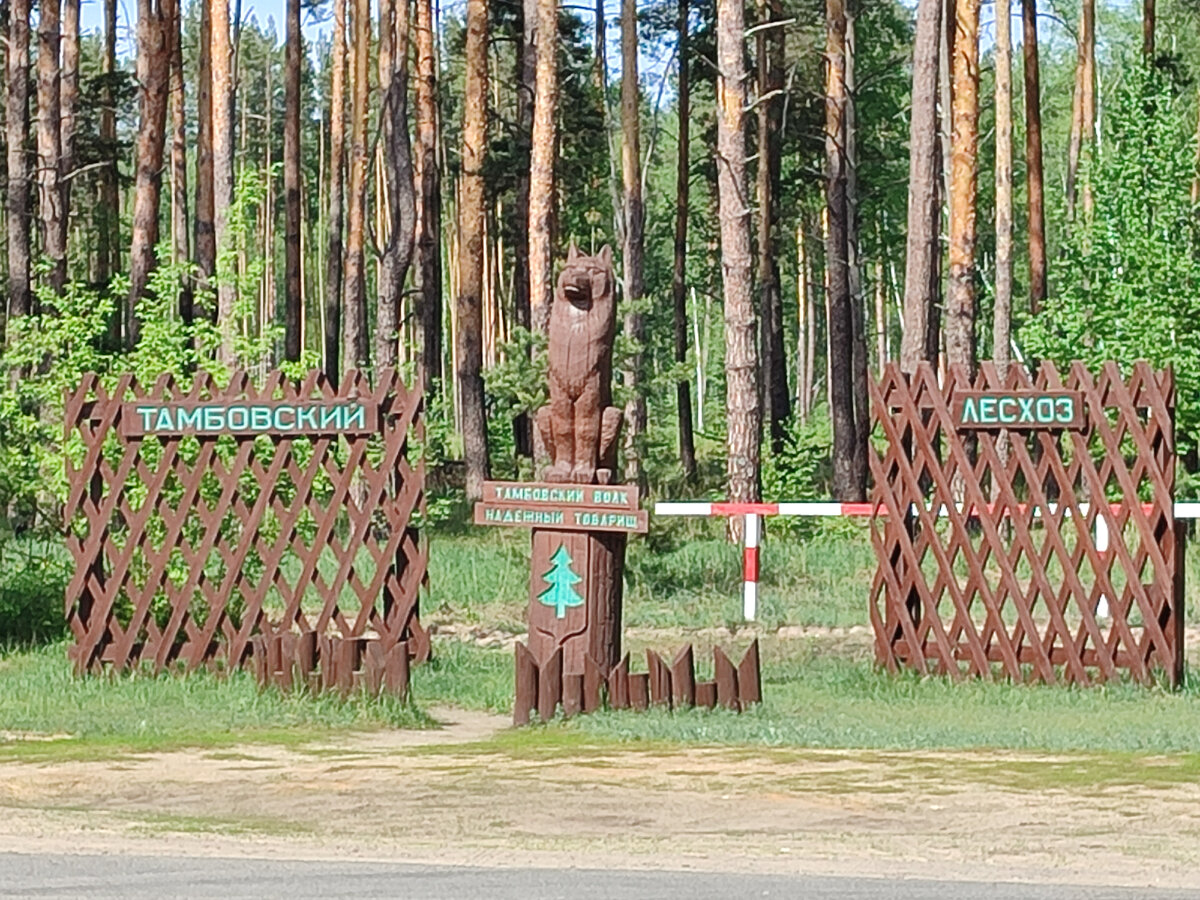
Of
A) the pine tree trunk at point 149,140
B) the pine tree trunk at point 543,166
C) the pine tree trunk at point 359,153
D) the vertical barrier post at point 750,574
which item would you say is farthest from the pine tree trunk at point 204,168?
the vertical barrier post at point 750,574

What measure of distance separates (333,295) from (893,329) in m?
37.4

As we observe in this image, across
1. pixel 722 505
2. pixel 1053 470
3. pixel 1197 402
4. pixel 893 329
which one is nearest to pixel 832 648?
pixel 722 505

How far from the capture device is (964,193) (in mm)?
27109

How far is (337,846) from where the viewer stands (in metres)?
9.73

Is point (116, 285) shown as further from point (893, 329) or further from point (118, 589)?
point (893, 329)

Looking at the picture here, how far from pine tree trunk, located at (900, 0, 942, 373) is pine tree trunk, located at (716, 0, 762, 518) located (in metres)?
2.06

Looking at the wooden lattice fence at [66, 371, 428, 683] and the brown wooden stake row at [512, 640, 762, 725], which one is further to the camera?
the wooden lattice fence at [66, 371, 428, 683]

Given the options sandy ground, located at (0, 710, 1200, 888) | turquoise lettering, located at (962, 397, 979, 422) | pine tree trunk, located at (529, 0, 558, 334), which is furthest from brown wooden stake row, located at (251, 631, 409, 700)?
pine tree trunk, located at (529, 0, 558, 334)

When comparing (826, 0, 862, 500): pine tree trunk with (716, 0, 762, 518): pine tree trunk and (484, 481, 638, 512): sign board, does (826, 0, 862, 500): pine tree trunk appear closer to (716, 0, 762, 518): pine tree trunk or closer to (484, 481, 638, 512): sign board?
(716, 0, 762, 518): pine tree trunk

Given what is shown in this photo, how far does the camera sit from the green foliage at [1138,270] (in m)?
27.8

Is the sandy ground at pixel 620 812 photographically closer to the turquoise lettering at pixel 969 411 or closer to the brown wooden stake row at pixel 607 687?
the brown wooden stake row at pixel 607 687

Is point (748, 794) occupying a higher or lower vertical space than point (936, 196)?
lower

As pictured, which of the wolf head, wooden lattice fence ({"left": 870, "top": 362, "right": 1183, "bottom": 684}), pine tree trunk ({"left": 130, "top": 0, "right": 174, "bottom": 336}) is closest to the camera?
the wolf head

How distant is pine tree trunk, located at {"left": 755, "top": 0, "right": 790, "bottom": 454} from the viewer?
40.4m
